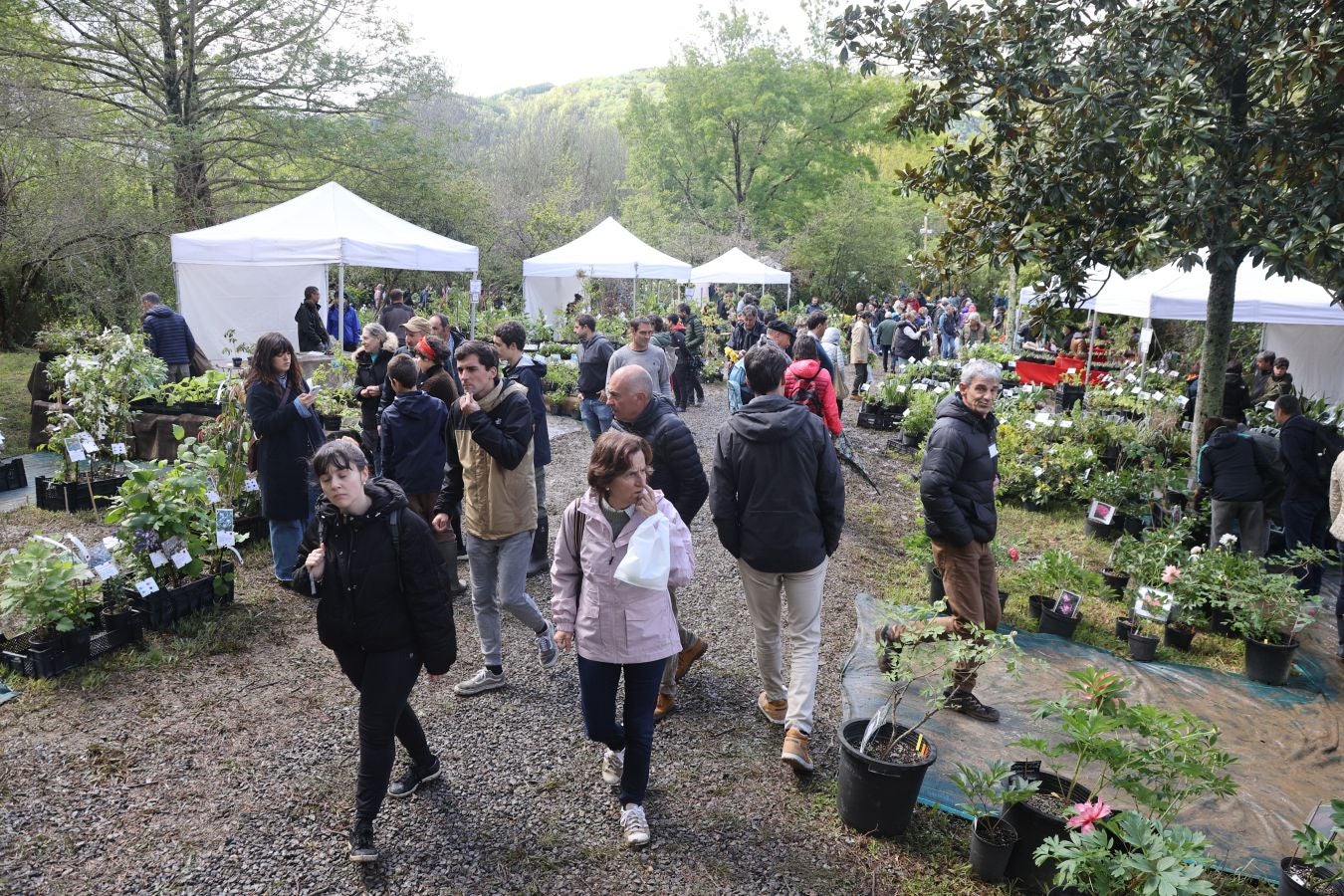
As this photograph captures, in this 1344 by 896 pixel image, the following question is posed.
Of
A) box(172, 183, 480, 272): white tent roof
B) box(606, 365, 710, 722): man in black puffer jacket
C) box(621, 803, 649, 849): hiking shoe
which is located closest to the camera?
box(621, 803, 649, 849): hiking shoe

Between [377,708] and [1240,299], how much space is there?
10546 millimetres

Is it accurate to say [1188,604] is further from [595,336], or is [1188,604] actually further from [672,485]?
[595,336]

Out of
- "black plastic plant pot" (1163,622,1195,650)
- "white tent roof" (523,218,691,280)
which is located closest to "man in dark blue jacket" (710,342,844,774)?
"black plastic plant pot" (1163,622,1195,650)

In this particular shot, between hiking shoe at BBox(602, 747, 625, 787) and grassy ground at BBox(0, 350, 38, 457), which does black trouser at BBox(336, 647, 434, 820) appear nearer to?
hiking shoe at BBox(602, 747, 625, 787)

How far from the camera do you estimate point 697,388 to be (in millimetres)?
13945

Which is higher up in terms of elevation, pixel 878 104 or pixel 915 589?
pixel 878 104

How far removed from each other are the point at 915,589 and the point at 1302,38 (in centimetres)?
425

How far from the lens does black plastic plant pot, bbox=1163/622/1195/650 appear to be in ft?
17.8

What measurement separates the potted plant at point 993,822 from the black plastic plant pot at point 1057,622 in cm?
259

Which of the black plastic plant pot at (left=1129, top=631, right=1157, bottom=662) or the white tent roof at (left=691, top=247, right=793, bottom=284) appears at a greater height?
the white tent roof at (left=691, top=247, right=793, bottom=284)

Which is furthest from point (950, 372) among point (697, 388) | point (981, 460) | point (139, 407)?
point (139, 407)

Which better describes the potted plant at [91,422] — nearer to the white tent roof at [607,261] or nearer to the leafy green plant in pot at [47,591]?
the leafy green plant in pot at [47,591]

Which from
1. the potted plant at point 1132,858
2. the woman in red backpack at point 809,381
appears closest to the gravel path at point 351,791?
the potted plant at point 1132,858

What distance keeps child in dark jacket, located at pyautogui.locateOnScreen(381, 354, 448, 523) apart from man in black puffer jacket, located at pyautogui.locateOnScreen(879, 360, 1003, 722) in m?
2.82
